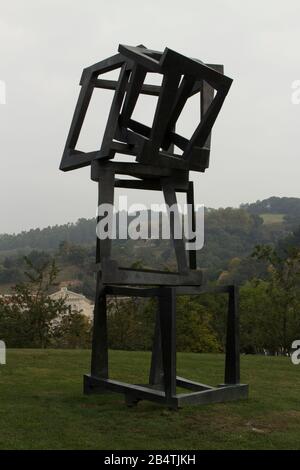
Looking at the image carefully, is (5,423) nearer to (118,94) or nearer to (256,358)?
(118,94)

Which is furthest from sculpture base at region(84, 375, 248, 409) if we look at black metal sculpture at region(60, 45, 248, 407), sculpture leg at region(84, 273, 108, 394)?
sculpture leg at region(84, 273, 108, 394)

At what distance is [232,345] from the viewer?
25.3 feet

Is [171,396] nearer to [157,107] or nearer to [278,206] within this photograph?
[157,107]

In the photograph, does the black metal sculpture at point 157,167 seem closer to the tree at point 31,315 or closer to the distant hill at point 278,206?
the tree at point 31,315

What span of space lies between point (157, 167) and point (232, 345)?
97.6 inches

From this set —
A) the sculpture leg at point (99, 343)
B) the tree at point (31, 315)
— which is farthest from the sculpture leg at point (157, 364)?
the tree at point (31, 315)

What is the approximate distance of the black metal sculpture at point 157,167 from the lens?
6.78 m

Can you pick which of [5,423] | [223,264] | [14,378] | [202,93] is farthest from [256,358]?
[223,264]

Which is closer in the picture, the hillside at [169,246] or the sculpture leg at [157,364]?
the sculpture leg at [157,364]

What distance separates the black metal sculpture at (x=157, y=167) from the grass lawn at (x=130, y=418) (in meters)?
0.32

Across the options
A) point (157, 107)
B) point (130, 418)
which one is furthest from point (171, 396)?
point (157, 107)

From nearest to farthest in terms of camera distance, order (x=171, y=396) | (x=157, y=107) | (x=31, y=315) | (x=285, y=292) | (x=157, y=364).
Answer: (x=171, y=396)
(x=157, y=107)
(x=157, y=364)
(x=285, y=292)
(x=31, y=315)

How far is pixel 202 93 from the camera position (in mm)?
7875
